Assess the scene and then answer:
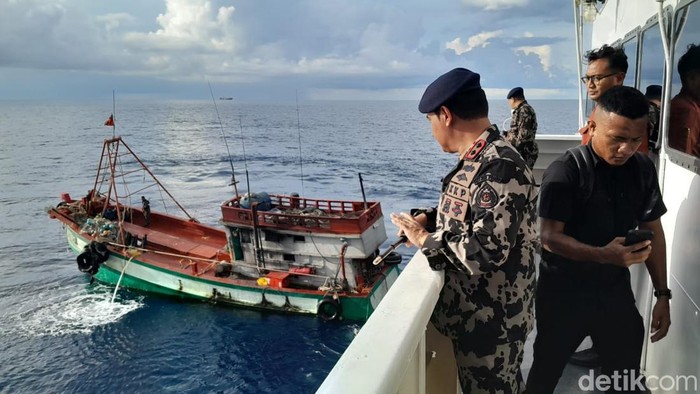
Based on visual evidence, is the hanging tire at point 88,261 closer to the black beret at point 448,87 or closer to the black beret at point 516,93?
the black beret at point 516,93

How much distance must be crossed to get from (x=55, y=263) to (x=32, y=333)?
28.3ft

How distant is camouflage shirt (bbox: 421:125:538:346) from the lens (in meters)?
1.68

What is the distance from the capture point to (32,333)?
1636cm

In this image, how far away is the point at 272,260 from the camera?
15836 millimetres

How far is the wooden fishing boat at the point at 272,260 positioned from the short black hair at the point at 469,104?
1238 centimetres

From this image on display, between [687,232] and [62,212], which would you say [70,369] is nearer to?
[62,212]

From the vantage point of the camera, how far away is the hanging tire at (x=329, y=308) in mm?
14852

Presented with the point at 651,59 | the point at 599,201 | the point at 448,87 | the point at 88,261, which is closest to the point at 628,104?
the point at 599,201

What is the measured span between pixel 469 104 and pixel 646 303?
86.7 inches

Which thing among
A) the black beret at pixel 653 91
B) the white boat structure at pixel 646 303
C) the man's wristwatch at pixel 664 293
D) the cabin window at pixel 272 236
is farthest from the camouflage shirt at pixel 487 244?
the cabin window at pixel 272 236

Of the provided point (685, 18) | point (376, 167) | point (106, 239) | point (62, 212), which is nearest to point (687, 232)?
point (685, 18)

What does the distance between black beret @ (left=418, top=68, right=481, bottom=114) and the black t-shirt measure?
733 millimetres

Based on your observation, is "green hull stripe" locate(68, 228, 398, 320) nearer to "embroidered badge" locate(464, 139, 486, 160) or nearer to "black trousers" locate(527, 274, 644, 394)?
"black trousers" locate(527, 274, 644, 394)

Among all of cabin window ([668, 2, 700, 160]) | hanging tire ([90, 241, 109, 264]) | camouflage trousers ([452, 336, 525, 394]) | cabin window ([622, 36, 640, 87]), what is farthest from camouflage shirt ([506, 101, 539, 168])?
hanging tire ([90, 241, 109, 264])
